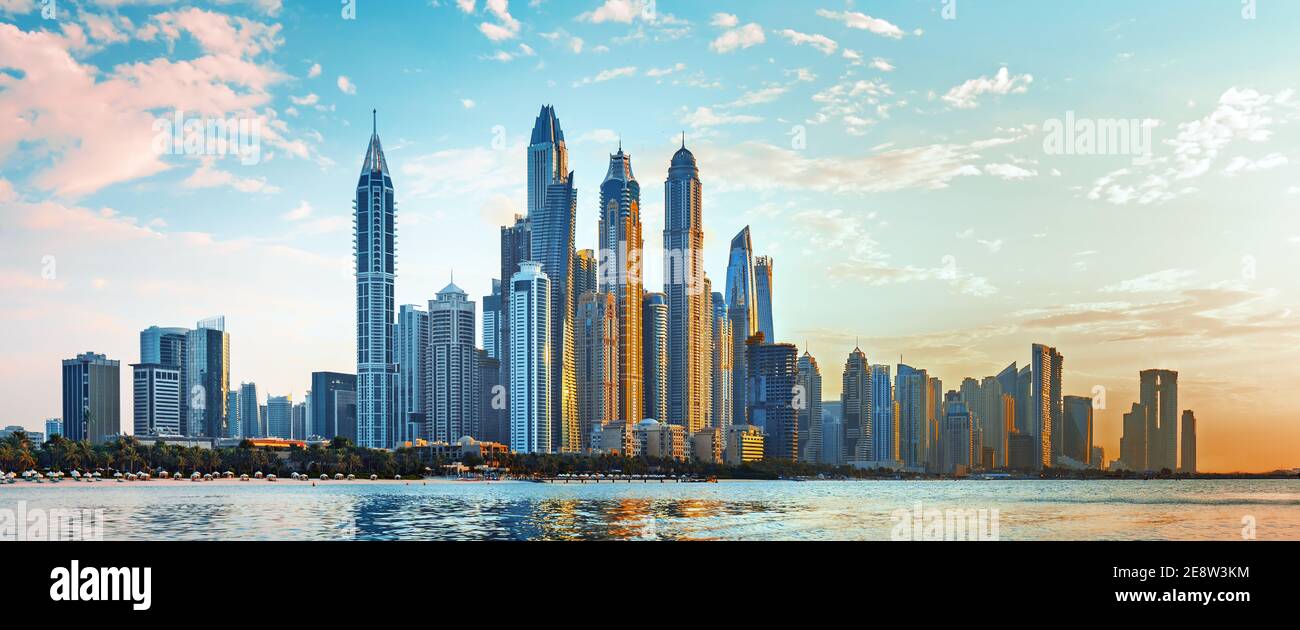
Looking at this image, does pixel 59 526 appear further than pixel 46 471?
No

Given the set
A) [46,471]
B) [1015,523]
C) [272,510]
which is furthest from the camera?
[46,471]

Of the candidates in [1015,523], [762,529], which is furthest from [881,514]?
[762,529]
